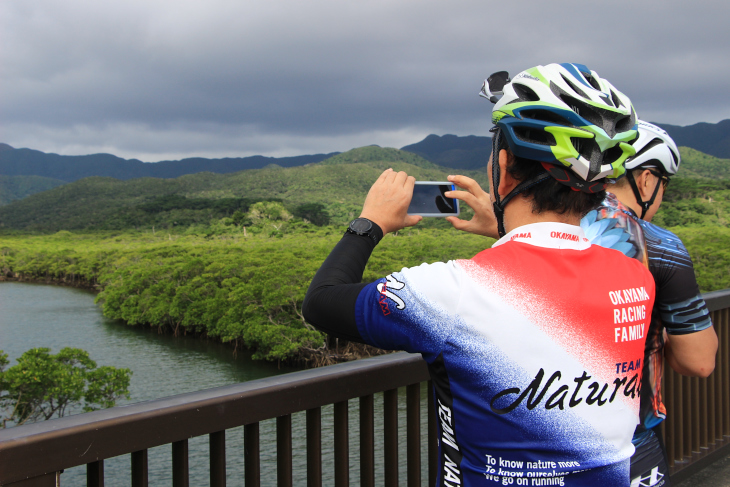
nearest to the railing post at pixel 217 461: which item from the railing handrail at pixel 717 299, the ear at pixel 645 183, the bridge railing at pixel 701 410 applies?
the ear at pixel 645 183

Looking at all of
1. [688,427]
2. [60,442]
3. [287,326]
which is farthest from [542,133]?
[287,326]

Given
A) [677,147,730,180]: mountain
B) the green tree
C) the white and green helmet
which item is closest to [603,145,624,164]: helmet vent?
the white and green helmet

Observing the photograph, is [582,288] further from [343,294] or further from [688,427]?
[688,427]

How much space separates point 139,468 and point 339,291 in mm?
684

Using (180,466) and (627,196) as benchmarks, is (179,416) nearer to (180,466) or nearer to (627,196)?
(180,466)

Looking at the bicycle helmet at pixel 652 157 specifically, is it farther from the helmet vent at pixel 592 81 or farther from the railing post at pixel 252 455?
the railing post at pixel 252 455

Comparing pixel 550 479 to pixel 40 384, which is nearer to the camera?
pixel 550 479

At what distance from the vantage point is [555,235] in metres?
0.99

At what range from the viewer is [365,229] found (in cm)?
112

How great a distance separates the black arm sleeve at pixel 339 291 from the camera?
0.97 m

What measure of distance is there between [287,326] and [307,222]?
44.9 m

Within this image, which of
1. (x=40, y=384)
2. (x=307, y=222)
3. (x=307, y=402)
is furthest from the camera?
(x=307, y=222)

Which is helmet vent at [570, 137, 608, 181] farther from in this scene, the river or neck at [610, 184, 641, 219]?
the river

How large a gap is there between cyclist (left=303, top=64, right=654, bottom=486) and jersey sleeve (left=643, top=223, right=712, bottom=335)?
0.82 feet
